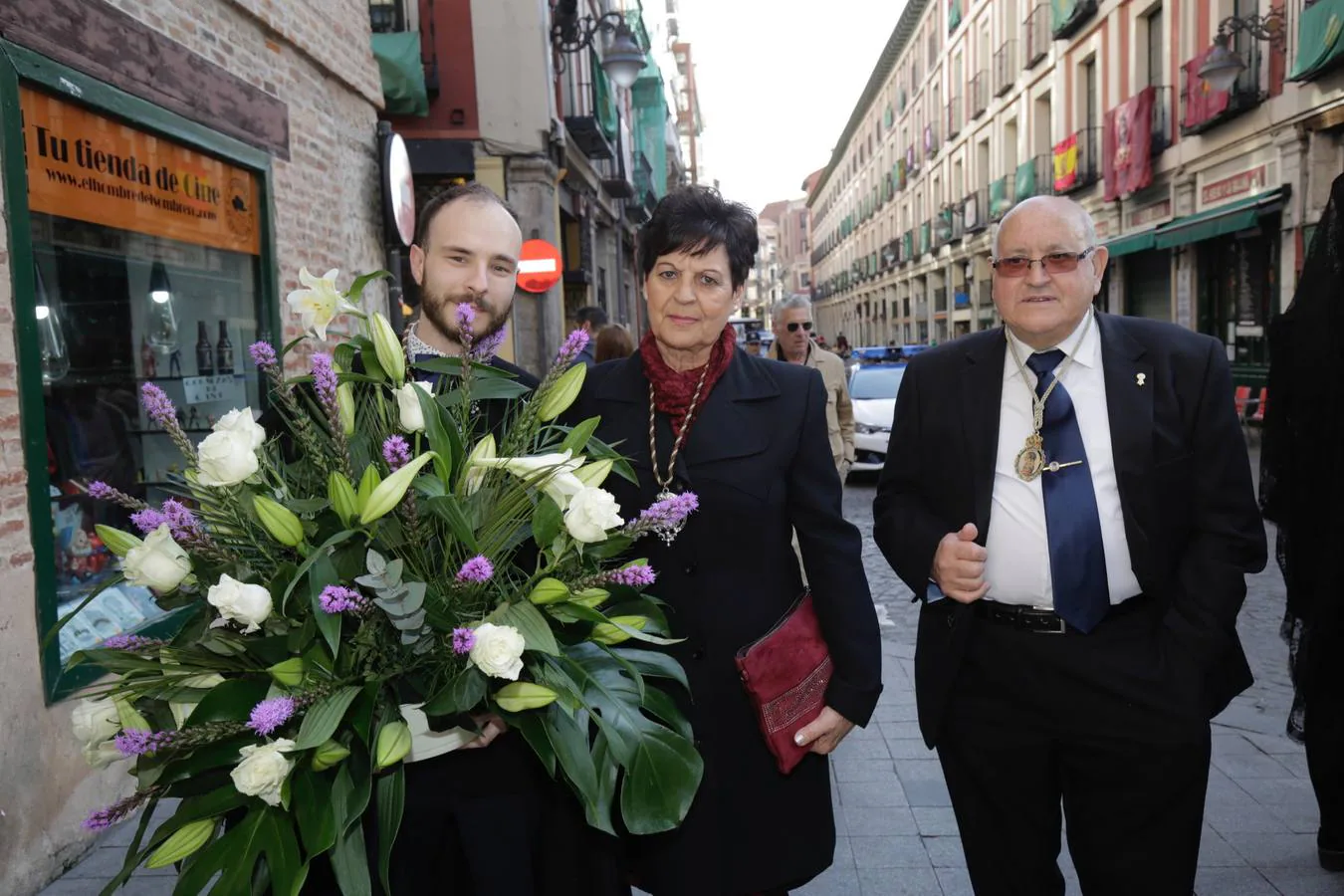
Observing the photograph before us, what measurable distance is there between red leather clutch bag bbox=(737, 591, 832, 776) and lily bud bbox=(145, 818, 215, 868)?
103cm

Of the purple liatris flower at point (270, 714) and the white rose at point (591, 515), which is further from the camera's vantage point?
the white rose at point (591, 515)

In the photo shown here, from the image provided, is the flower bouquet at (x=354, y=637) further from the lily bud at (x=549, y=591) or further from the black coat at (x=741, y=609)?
the black coat at (x=741, y=609)

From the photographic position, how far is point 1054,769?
241 cm

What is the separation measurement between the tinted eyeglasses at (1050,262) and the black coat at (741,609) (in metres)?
0.62

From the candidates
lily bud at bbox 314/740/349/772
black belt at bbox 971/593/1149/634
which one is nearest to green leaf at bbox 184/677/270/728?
lily bud at bbox 314/740/349/772

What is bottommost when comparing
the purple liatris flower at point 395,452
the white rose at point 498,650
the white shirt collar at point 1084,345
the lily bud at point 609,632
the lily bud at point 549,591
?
the lily bud at point 609,632

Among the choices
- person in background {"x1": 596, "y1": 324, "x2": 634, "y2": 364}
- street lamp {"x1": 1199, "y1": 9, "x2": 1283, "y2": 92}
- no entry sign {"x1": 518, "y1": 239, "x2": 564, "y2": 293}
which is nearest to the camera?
person in background {"x1": 596, "y1": 324, "x2": 634, "y2": 364}

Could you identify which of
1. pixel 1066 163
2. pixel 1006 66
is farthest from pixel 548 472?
pixel 1006 66

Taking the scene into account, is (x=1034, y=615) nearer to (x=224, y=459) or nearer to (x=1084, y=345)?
(x=1084, y=345)

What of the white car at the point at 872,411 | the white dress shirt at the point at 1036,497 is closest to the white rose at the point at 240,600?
the white dress shirt at the point at 1036,497

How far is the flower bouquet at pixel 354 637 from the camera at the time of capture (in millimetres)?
1468

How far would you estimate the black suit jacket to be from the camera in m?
2.21

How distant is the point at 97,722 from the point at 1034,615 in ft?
6.14

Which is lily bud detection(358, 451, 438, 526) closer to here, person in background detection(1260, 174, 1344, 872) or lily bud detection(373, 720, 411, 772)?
lily bud detection(373, 720, 411, 772)
